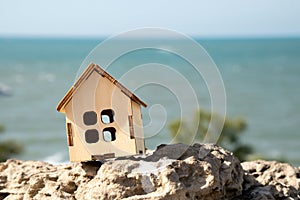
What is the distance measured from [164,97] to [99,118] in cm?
3794

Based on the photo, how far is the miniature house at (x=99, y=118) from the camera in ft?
16.4

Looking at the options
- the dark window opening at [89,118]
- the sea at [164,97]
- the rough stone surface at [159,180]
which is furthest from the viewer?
the sea at [164,97]

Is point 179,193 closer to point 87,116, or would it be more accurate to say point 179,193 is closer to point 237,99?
point 87,116

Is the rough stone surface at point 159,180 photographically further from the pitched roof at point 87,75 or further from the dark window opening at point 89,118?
the pitched roof at point 87,75

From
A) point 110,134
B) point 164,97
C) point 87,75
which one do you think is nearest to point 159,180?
point 110,134

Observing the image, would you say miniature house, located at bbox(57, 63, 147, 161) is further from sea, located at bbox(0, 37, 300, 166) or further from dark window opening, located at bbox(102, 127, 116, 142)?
sea, located at bbox(0, 37, 300, 166)

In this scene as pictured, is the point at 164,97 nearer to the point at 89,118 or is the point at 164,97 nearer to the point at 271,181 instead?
the point at 271,181

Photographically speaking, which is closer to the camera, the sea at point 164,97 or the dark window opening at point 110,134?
the dark window opening at point 110,134

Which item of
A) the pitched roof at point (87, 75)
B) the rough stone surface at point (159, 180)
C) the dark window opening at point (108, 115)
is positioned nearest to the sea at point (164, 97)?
the pitched roof at point (87, 75)

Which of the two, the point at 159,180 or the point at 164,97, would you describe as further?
the point at 164,97

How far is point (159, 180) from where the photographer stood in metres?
4.64

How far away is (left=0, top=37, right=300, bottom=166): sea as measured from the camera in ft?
18.9

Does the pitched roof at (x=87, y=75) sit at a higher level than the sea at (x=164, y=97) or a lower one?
lower

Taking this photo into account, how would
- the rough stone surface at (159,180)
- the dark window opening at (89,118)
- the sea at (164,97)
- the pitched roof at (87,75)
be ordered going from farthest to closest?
the sea at (164,97) → the dark window opening at (89,118) → the pitched roof at (87,75) → the rough stone surface at (159,180)
